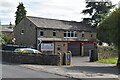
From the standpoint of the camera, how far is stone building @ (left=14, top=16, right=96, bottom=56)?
122ft

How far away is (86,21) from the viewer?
53.2 m

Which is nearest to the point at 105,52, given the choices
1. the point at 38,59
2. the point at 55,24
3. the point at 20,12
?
the point at 55,24

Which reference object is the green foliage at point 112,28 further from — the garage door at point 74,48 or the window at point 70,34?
the window at point 70,34

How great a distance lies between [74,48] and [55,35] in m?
5.12

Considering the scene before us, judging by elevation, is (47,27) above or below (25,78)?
above

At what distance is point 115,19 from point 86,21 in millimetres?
A: 34609

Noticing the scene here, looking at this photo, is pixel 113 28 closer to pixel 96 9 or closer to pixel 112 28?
pixel 112 28

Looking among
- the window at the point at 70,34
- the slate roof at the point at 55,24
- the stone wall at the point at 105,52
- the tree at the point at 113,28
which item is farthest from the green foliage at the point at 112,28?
the window at the point at 70,34

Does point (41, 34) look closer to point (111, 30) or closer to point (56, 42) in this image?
point (56, 42)

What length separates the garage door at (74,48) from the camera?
41.0m

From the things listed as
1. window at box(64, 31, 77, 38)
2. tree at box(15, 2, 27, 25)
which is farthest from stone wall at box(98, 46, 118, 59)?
tree at box(15, 2, 27, 25)

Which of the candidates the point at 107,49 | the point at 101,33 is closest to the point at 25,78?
the point at 101,33

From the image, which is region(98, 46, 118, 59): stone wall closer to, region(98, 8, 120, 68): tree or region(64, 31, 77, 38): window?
region(98, 8, 120, 68): tree

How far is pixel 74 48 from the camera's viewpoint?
136 ft
